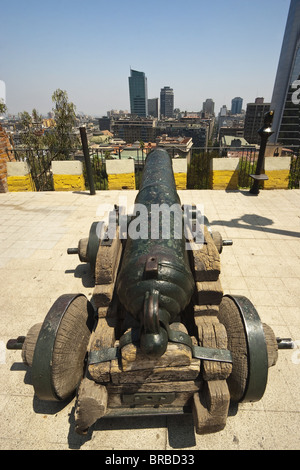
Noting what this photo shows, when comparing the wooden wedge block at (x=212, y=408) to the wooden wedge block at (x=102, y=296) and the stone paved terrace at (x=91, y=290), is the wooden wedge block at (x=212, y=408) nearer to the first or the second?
the stone paved terrace at (x=91, y=290)

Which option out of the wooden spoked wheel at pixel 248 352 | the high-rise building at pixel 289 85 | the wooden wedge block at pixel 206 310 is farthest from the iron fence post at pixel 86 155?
the high-rise building at pixel 289 85

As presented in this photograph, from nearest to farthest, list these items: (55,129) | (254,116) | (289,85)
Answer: (55,129)
(289,85)
(254,116)

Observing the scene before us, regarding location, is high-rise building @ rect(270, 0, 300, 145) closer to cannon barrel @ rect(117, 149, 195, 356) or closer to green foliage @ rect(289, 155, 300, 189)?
green foliage @ rect(289, 155, 300, 189)

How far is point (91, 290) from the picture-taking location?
4266 millimetres

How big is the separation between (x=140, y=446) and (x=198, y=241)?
2.06 meters

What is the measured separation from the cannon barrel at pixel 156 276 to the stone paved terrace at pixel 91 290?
51.5 inches

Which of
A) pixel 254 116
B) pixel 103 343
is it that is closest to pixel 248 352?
pixel 103 343

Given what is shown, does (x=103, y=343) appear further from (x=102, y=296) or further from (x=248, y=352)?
(x=248, y=352)

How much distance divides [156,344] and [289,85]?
8840cm

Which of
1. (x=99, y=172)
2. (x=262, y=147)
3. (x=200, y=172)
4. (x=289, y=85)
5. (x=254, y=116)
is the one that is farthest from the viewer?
(x=254, y=116)

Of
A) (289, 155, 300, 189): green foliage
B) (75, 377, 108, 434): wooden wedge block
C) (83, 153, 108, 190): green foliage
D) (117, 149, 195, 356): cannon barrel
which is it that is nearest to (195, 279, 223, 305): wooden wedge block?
(117, 149, 195, 356): cannon barrel

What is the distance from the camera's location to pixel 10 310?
386cm

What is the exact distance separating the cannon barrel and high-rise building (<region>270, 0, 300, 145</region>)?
77.6 m

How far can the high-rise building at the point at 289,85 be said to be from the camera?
225 ft
